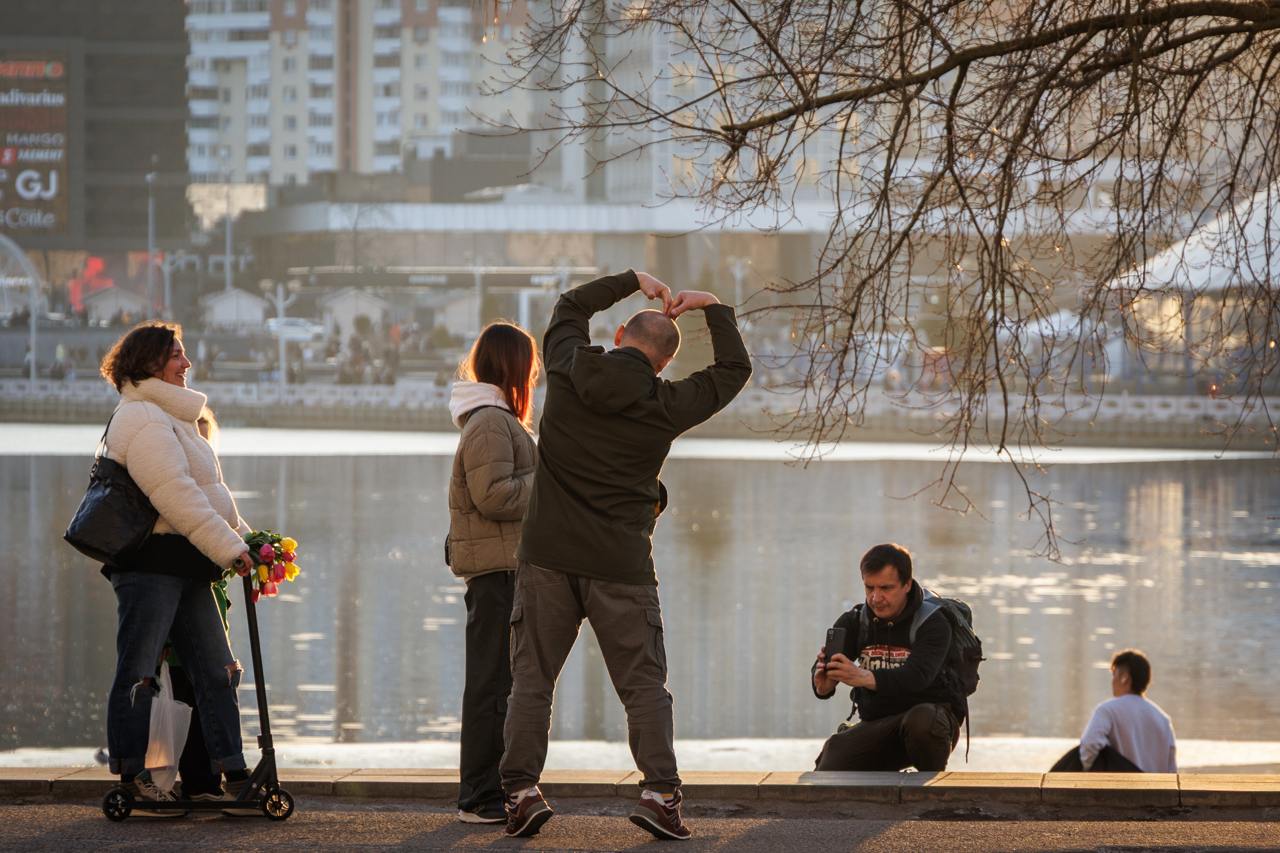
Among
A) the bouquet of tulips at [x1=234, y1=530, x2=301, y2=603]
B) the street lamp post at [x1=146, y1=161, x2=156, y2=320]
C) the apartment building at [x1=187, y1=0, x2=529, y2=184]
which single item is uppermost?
the apartment building at [x1=187, y1=0, x2=529, y2=184]

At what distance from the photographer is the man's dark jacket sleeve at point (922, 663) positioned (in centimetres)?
657

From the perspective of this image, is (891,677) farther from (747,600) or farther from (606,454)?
(747,600)

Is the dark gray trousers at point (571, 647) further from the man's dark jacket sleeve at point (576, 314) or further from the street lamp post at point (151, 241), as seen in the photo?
the street lamp post at point (151, 241)

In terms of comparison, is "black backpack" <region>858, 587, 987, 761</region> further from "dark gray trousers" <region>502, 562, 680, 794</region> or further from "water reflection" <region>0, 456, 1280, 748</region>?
"water reflection" <region>0, 456, 1280, 748</region>

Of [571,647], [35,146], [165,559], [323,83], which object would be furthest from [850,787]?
[323,83]

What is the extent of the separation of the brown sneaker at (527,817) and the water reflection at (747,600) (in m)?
5.52

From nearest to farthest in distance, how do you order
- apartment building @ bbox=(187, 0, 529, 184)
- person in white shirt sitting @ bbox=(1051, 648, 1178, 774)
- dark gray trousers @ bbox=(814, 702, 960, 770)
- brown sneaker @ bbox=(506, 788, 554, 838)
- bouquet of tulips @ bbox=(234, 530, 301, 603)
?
brown sneaker @ bbox=(506, 788, 554, 838) < bouquet of tulips @ bbox=(234, 530, 301, 603) < dark gray trousers @ bbox=(814, 702, 960, 770) < person in white shirt sitting @ bbox=(1051, 648, 1178, 774) < apartment building @ bbox=(187, 0, 529, 184)

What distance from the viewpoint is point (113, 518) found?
5.68 metres

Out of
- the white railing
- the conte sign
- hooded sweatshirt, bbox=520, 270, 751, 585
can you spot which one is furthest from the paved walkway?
the conte sign

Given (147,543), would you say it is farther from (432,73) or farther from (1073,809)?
(432,73)

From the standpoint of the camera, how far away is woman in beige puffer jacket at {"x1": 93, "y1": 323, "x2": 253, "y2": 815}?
5.68 meters

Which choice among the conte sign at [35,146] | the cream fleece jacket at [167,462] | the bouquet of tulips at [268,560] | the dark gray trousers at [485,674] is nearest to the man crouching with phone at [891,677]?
the dark gray trousers at [485,674]

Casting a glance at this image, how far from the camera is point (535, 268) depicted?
10762 centimetres

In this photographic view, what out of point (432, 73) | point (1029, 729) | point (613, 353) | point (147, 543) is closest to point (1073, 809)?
point (613, 353)
